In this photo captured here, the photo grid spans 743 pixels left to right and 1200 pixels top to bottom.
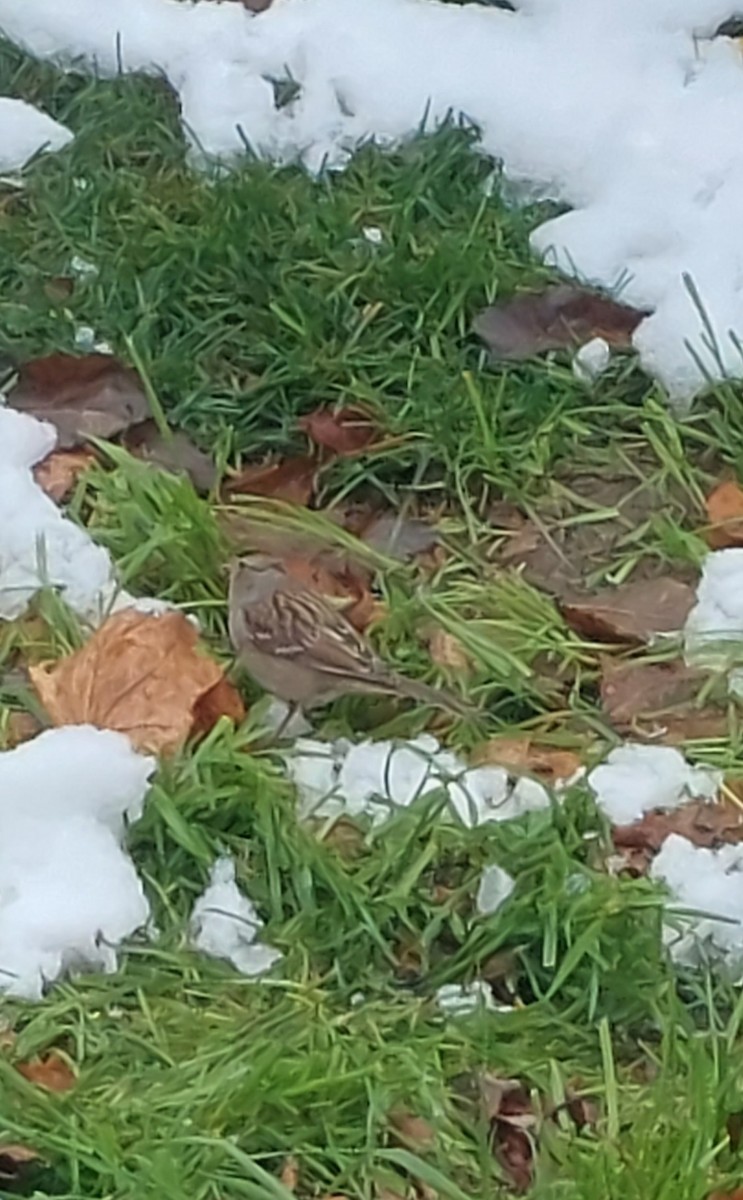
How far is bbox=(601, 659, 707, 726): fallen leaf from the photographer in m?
2.47

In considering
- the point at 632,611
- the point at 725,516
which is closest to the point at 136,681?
the point at 632,611

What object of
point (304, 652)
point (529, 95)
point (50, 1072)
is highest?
point (529, 95)

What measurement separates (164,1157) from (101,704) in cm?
64

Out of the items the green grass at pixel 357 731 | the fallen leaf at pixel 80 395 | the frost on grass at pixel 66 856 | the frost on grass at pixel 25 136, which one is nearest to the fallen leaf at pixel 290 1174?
the green grass at pixel 357 731

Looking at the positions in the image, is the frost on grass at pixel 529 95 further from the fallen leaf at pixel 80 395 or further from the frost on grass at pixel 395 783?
the frost on grass at pixel 395 783

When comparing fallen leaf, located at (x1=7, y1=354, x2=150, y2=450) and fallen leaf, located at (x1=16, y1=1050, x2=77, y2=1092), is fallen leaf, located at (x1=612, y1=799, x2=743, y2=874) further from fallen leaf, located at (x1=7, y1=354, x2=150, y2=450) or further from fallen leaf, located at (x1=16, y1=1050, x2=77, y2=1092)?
fallen leaf, located at (x1=7, y1=354, x2=150, y2=450)

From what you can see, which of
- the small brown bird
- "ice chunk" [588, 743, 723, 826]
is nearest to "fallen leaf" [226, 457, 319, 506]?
the small brown bird

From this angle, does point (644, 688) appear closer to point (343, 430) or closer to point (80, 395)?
point (343, 430)

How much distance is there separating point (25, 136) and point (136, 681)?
1.28m

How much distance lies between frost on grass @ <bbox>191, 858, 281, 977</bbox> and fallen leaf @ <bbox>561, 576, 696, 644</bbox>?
1.90 ft

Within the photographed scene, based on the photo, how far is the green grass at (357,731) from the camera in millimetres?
1945

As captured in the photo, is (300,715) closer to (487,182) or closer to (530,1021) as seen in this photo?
(530,1021)

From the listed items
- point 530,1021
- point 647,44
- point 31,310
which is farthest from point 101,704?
→ point 647,44

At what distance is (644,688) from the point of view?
249 centimetres
